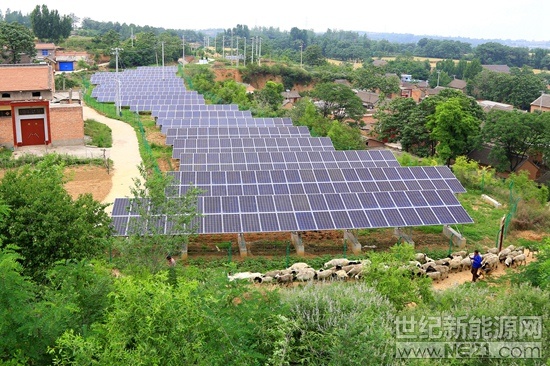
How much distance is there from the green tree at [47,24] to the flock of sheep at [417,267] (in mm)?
100736

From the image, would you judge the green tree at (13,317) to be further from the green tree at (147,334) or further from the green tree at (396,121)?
the green tree at (396,121)

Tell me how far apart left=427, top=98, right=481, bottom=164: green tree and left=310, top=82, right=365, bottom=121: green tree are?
14173 mm

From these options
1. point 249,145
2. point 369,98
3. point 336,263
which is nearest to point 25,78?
point 249,145

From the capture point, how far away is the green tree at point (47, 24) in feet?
328

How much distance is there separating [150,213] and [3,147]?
2583 cm

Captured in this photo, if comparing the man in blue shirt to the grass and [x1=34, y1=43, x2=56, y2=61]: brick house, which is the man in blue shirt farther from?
[x1=34, y1=43, x2=56, y2=61]: brick house

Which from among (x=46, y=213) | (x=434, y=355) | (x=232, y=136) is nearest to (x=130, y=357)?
(x=434, y=355)

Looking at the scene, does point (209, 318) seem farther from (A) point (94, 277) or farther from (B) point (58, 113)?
(B) point (58, 113)

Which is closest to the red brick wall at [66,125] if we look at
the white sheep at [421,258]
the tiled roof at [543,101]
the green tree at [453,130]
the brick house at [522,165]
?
the white sheep at [421,258]

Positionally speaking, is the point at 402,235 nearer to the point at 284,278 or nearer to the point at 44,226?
the point at 284,278

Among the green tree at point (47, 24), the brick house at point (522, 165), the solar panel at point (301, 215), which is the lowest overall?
the brick house at point (522, 165)

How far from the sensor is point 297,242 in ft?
65.8

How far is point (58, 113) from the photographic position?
120ft

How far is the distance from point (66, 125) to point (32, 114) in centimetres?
238
